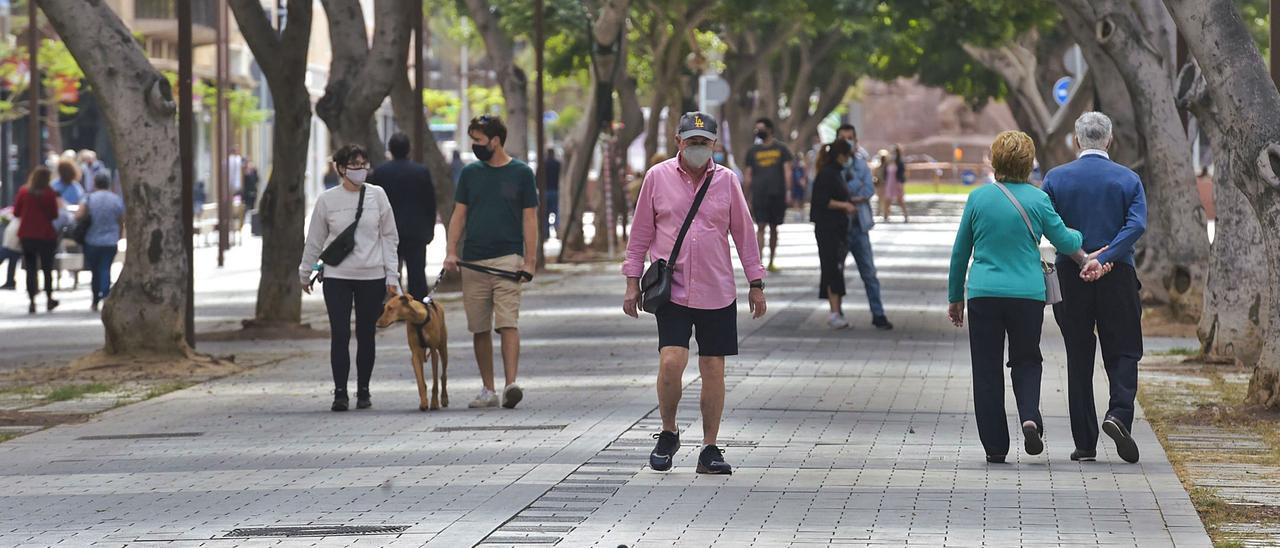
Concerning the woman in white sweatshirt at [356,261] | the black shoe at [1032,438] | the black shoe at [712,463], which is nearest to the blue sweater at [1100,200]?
the black shoe at [1032,438]

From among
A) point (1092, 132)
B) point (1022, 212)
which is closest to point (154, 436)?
point (1022, 212)

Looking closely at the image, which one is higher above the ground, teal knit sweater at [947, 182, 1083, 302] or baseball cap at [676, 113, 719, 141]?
baseball cap at [676, 113, 719, 141]

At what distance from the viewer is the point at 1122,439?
10.6 metres

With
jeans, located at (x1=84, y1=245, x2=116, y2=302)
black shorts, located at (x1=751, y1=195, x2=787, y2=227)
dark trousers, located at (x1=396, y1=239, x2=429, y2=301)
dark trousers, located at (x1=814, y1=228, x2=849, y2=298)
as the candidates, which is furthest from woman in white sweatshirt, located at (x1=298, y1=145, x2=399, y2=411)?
black shorts, located at (x1=751, y1=195, x2=787, y2=227)

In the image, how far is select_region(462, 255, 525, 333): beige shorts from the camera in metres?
13.2

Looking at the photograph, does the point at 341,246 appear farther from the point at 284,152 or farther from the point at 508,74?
the point at 508,74

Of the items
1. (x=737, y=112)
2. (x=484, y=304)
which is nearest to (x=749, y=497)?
(x=484, y=304)

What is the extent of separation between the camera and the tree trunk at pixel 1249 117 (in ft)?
41.7

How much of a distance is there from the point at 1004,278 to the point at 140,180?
796 centimetres

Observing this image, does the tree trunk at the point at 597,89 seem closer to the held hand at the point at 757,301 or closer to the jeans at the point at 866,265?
the jeans at the point at 866,265

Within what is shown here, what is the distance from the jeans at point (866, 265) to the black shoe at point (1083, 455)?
29.1ft

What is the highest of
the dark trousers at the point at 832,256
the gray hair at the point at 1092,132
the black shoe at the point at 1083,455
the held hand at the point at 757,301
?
the gray hair at the point at 1092,132

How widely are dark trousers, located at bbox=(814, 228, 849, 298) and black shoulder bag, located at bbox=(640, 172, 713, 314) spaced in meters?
9.36

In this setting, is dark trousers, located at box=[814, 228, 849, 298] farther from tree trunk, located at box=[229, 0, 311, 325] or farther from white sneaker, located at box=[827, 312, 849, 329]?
tree trunk, located at box=[229, 0, 311, 325]
